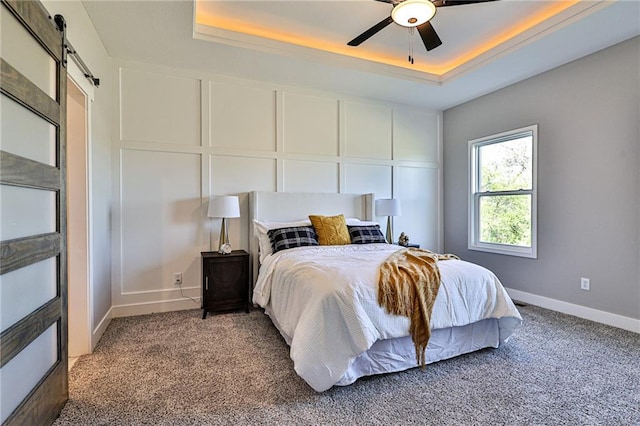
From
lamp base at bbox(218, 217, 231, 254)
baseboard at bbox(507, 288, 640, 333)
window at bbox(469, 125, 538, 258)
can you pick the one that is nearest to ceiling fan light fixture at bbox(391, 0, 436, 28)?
window at bbox(469, 125, 538, 258)

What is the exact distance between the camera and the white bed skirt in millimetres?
2115

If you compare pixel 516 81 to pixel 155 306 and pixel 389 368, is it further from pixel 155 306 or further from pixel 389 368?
pixel 155 306

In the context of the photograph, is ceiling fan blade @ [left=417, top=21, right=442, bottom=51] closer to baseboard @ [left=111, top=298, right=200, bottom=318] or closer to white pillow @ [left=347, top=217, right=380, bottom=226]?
white pillow @ [left=347, top=217, right=380, bottom=226]

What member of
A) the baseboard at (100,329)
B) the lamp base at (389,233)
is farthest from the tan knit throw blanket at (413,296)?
the baseboard at (100,329)

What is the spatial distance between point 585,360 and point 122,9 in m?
4.58

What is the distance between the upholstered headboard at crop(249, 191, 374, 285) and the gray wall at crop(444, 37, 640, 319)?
2039 millimetres

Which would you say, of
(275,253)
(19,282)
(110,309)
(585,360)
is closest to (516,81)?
(585,360)

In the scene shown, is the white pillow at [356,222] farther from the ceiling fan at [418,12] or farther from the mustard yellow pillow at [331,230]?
the ceiling fan at [418,12]

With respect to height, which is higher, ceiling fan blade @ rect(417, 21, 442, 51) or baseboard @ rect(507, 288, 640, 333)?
ceiling fan blade @ rect(417, 21, 442, 51)

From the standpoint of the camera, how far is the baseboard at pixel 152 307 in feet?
11.3

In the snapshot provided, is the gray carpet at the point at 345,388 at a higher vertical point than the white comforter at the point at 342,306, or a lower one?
lower

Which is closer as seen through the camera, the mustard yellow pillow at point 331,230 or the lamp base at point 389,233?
the mustard yellow pillow at point 331,230

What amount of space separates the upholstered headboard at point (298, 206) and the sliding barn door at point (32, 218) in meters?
2.16

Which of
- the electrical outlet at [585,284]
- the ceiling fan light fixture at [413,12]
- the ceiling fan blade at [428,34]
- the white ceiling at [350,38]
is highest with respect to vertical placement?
the white ceiling at [350,38]
